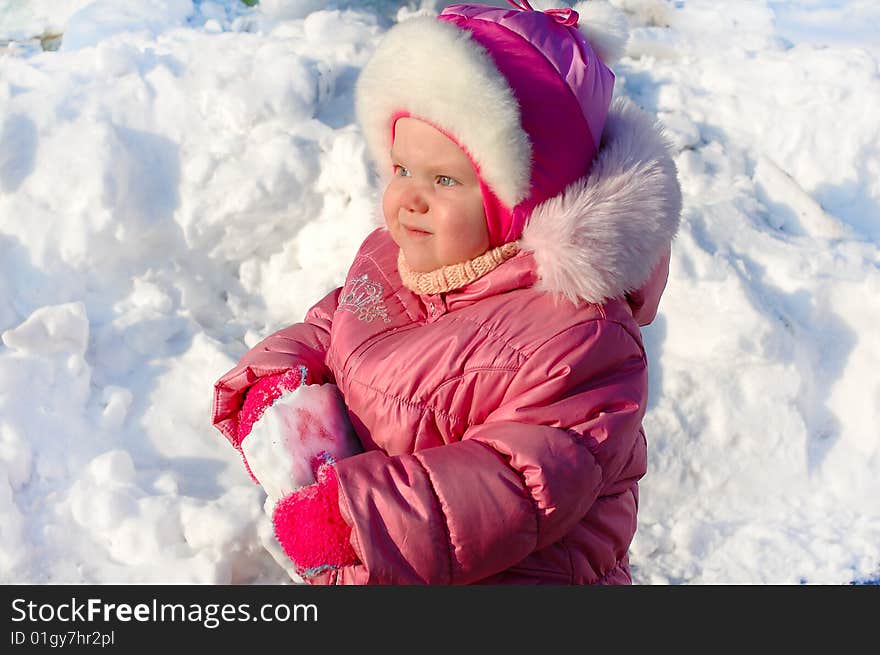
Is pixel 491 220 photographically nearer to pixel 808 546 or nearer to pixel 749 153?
pixel 808 546

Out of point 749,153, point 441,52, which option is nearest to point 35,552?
point 441,52

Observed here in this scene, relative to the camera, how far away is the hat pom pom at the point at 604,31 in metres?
1.67

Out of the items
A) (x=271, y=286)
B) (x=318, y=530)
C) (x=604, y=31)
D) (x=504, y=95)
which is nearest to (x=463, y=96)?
(x=504, y=95)

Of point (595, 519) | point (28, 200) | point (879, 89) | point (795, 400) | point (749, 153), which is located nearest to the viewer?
point (595, 519)

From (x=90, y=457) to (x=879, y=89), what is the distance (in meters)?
3.06

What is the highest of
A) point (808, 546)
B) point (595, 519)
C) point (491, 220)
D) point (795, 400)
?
point (491, 220)

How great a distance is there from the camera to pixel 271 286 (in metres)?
2.81

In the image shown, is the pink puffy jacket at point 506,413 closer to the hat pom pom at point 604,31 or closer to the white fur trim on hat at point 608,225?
the white fur trim on hat at point 608,225

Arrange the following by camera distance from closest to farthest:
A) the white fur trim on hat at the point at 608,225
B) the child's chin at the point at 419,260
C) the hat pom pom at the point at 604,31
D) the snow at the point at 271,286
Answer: the white fur trim on hat at the point at 608,225 < the child's chin at the point at 419,260 < the hat pom pom at the point at 604,31 < the snow at the point at 271,286

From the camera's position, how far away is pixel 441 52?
1423mm

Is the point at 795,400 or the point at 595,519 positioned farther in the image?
the point at 795,400

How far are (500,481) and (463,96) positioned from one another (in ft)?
1.98

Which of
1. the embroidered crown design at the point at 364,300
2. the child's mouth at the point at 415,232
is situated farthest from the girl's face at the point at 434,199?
the embroidered crown design at the point at 364,300

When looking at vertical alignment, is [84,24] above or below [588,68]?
below
